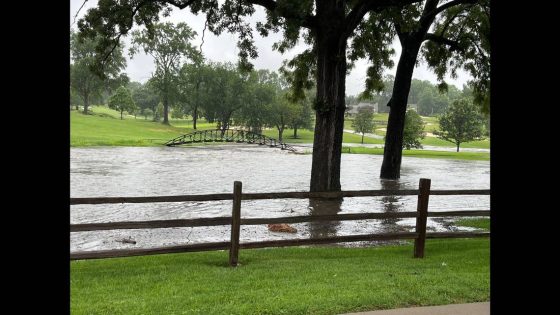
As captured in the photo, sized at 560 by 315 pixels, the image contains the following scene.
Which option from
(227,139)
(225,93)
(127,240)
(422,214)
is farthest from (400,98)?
(225,93)

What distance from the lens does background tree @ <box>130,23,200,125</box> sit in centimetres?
8786

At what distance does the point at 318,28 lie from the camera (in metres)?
16.2

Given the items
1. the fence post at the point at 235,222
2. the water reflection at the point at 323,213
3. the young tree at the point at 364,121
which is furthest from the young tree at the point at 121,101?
the fence post at the point at 235,222

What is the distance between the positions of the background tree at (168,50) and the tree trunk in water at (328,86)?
7167 centimetres

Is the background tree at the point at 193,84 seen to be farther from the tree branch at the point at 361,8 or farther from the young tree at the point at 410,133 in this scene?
the tree branch at the point at 361,8

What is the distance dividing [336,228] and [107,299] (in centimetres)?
775

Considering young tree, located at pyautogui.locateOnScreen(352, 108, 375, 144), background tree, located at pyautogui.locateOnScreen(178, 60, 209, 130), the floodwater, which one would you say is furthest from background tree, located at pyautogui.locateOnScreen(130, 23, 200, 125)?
the floodwater

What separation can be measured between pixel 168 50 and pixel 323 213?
82.8 meters

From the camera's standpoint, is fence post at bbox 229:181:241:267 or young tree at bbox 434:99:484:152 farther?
young tree at bbox 434:99:484:152

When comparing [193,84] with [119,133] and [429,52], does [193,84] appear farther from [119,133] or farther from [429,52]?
[429,52]

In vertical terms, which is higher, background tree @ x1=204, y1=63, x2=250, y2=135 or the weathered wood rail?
background tree @ x1=204, y1=63, x2=250, y2=135

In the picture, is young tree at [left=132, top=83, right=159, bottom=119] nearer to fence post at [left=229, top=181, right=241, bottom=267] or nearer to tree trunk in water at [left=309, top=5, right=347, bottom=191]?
tree trunk in water at [left=309, top=5, right=347, bottom=191]

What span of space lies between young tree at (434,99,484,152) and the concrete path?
64.2 meters

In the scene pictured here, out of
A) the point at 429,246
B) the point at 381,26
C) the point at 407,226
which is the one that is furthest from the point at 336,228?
the point at 381,26
